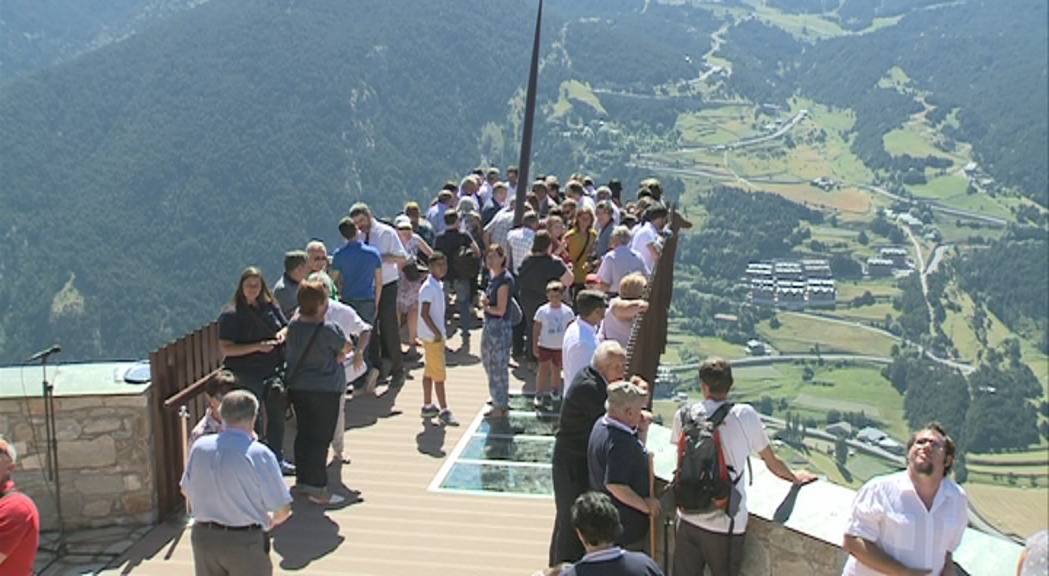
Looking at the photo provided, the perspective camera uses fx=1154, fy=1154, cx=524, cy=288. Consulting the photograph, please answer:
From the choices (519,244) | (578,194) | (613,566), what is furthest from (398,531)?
(578,194)

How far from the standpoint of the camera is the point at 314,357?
7.45 metres

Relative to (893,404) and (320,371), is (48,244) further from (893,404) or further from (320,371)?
(320,371)

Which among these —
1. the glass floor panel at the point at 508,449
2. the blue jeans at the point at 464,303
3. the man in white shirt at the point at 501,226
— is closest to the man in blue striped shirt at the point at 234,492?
the glass floor panel at the point at 508,449

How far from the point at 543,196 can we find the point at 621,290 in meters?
5.87

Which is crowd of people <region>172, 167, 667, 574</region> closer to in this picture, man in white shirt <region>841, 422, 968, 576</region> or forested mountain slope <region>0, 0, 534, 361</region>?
man in white shirt <region>841, 422, 968, 576</region>

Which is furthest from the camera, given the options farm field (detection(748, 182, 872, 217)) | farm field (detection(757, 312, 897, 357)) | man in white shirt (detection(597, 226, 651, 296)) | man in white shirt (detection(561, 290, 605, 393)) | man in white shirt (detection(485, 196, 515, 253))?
farm field (detection(748, 182, 872, 217))

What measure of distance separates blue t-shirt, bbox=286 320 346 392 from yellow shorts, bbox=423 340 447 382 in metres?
1.79

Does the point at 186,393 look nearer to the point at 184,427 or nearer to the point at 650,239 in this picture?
the point at 184,427

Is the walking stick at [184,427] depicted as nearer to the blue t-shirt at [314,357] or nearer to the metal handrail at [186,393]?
the metal handrail at [186,393]

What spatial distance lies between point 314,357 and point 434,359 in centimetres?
201

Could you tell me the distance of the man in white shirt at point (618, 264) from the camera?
32.8 ft

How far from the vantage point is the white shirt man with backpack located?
208 inches

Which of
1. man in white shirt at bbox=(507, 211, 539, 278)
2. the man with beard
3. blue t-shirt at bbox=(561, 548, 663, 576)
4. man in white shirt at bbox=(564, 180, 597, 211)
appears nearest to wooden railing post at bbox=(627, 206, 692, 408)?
the man with beard

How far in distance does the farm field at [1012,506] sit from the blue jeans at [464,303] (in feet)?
200
